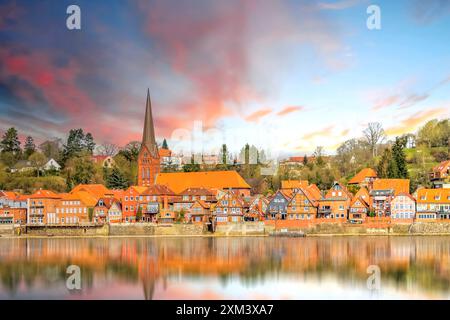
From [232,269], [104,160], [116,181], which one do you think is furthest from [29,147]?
[232,269]

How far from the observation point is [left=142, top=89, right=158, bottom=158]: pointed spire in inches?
2608

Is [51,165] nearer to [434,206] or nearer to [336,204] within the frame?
[336,204]

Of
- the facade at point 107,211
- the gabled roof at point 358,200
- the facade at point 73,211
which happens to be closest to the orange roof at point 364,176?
the gabled roof at point 358,200

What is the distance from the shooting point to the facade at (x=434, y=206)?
50375 mm

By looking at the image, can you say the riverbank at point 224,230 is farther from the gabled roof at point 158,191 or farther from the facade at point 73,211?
the gabled roof at point 158,191

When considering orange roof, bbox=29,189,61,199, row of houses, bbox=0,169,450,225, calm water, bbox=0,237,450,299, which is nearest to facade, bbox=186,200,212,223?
row of houses, bbox=0,169,450,225

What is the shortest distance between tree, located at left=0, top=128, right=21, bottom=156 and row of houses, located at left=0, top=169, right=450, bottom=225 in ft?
61.7

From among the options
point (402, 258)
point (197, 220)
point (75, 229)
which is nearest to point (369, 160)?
point (197, 220)

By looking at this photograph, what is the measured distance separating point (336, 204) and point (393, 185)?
5.53m

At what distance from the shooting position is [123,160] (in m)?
75.0

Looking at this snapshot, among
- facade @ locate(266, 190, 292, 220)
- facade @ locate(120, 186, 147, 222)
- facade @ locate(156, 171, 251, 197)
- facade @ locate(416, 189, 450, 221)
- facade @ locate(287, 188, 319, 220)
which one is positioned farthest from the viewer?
facade @ locate(156, 171, 251, 197)

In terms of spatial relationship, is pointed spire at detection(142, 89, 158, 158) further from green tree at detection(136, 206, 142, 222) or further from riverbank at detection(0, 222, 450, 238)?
riverbank at detection(0, 222, 450, 238)
